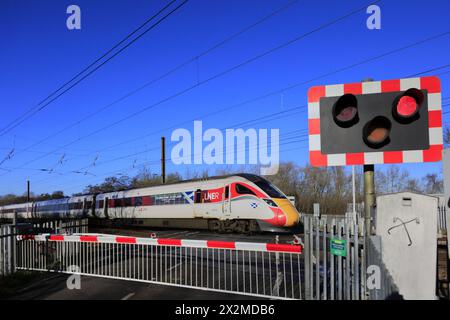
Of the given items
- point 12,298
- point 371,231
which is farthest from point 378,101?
point 12,298

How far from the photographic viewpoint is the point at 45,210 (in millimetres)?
40781

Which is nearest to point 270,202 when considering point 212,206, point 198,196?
point 212,206

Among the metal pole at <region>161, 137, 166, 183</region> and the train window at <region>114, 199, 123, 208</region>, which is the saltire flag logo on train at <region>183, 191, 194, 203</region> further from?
the metal pole at <region>161, 137, 166, 183</region>

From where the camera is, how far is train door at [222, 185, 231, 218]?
18797mm

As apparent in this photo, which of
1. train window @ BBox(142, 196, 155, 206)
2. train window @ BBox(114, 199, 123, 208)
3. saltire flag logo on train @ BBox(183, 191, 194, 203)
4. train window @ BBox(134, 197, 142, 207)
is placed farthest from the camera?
train window @ BBox(114, 199, 123, 208)

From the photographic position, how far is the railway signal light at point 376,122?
336cm

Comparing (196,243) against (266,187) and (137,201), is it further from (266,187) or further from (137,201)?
(137,201)

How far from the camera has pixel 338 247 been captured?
4.39 m

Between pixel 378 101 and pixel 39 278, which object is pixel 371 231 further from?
pixel 39 278

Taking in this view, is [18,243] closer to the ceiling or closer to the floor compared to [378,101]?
closer to the floor

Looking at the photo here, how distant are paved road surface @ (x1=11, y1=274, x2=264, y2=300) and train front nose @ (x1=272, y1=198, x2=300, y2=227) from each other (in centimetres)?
1074

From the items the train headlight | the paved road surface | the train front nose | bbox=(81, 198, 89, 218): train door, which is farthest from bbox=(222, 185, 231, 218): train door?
bbox=(81, 198, 89, 218): train door

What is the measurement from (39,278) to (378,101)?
8228 millimetres

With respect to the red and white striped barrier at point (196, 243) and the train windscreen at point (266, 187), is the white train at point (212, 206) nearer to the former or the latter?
the train windscreen at point (266, 187)
